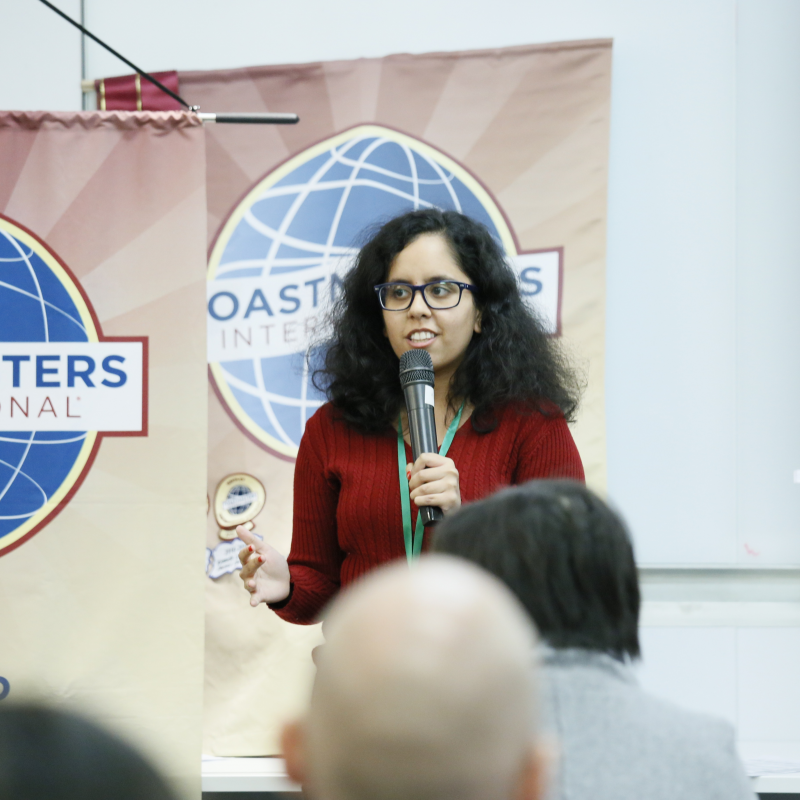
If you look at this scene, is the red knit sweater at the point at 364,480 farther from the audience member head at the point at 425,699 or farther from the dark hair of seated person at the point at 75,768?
the dark hair of seated person at the point at 75,768

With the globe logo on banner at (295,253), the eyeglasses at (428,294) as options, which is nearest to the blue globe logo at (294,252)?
the globe logo on banner at (295,253)

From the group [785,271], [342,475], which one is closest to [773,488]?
[785,271]

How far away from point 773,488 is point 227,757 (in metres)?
2.09

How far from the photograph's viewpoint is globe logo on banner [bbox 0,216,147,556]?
2.71 metres

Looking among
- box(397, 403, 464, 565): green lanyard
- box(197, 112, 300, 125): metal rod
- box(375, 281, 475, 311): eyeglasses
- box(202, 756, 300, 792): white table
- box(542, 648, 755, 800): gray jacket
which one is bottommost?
box(202, 756, 300, 792): white table

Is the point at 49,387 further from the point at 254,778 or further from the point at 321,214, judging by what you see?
the point at 254,778

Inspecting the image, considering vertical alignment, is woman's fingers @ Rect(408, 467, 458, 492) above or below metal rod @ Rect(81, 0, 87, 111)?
below

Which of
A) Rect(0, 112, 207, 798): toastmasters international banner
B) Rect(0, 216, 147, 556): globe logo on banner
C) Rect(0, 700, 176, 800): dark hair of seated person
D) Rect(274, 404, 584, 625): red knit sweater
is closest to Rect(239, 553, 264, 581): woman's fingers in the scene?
Rect(274, 404, 584, 625): red knit sweater

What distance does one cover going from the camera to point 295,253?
3.28 meters

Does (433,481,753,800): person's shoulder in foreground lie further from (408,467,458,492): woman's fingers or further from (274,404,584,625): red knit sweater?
(274,404,584,625): red knit sweater

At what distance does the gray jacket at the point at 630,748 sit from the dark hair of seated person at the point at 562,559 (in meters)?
0.06

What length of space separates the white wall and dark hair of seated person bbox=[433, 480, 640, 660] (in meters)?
2.27

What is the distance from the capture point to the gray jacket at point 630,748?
2.92 feet

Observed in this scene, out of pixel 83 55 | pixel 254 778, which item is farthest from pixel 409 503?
pixel 83 55
